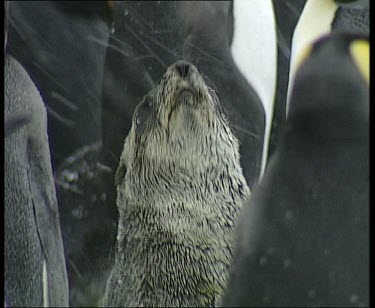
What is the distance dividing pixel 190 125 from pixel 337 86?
0.35 metres

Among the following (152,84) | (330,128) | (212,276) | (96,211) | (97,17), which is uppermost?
(97,17)

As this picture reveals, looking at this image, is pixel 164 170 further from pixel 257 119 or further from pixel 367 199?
pixel 367 199

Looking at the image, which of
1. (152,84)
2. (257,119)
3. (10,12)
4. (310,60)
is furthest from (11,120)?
(310,60)

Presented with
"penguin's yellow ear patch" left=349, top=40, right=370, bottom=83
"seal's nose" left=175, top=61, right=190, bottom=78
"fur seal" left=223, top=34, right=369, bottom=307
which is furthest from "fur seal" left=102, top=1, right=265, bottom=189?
"penguin's yellow ear patch" left=349, top=40, right=370, bottom=83

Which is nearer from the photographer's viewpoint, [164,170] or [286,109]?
[286,109]

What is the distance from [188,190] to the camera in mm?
1656

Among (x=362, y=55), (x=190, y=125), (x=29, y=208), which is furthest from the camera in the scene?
(x=29, y=208)

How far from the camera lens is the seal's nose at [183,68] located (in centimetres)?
166

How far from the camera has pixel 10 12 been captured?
1852mm

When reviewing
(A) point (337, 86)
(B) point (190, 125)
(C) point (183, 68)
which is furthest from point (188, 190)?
(A) point (337, 86)

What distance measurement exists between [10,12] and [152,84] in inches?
16.2

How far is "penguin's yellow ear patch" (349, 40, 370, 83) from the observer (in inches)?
56.1

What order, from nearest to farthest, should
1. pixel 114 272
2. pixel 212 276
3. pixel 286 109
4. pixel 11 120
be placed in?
pixel 286 109
pixel 212 276
pixel 114 272
pixel 11 120

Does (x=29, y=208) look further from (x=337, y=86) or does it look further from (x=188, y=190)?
(x=337, y=86)
